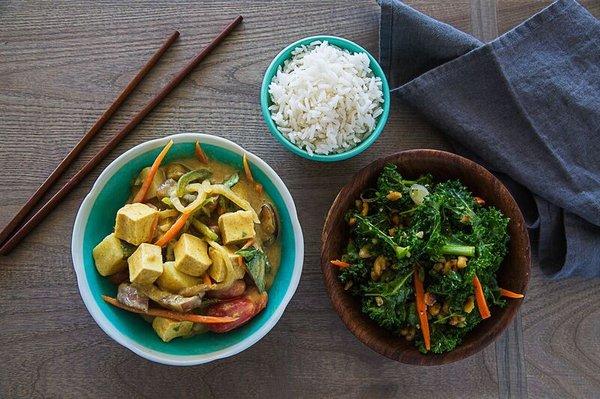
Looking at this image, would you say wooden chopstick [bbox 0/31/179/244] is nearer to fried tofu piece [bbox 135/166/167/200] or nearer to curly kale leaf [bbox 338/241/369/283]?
fried tofu piece [bbox 135/166/167/200]

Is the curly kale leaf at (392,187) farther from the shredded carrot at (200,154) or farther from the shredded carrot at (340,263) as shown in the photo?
the shredded carrot at (200,154)

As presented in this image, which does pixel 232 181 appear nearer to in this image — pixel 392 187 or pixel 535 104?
pixel 392 187

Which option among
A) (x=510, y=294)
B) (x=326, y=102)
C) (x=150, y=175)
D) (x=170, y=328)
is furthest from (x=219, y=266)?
(x=510, y=294)

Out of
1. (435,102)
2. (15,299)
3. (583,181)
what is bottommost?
(15,299)

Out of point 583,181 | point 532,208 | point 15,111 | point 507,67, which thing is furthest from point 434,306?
point 15,111

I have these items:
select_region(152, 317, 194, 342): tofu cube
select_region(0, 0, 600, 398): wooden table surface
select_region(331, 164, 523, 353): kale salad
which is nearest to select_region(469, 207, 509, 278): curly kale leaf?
select_region(331, 164, 523, 353): kale salad

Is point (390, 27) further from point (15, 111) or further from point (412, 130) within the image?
point (15, 111)

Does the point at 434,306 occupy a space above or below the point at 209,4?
below

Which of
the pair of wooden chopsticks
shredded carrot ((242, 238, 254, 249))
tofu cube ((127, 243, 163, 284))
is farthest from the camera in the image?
the pair of wooden chopsticks

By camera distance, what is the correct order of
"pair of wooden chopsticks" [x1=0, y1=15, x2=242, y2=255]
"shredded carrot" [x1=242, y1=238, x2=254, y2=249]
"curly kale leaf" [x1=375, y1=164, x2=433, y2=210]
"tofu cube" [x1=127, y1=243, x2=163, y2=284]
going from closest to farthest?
1. "tofu cube" [x1=127, y1=243, x2=163, y2=284]
2. "shredded carrot" [x1=242, y1=238, x2=254, y2=249]
3. "curly kale leaf" [x1=375, y1=164, x2=433, y2=210]
4. "pair of wooden chopsticks" [x1=0, y1=15, x2=242, y2=255]
